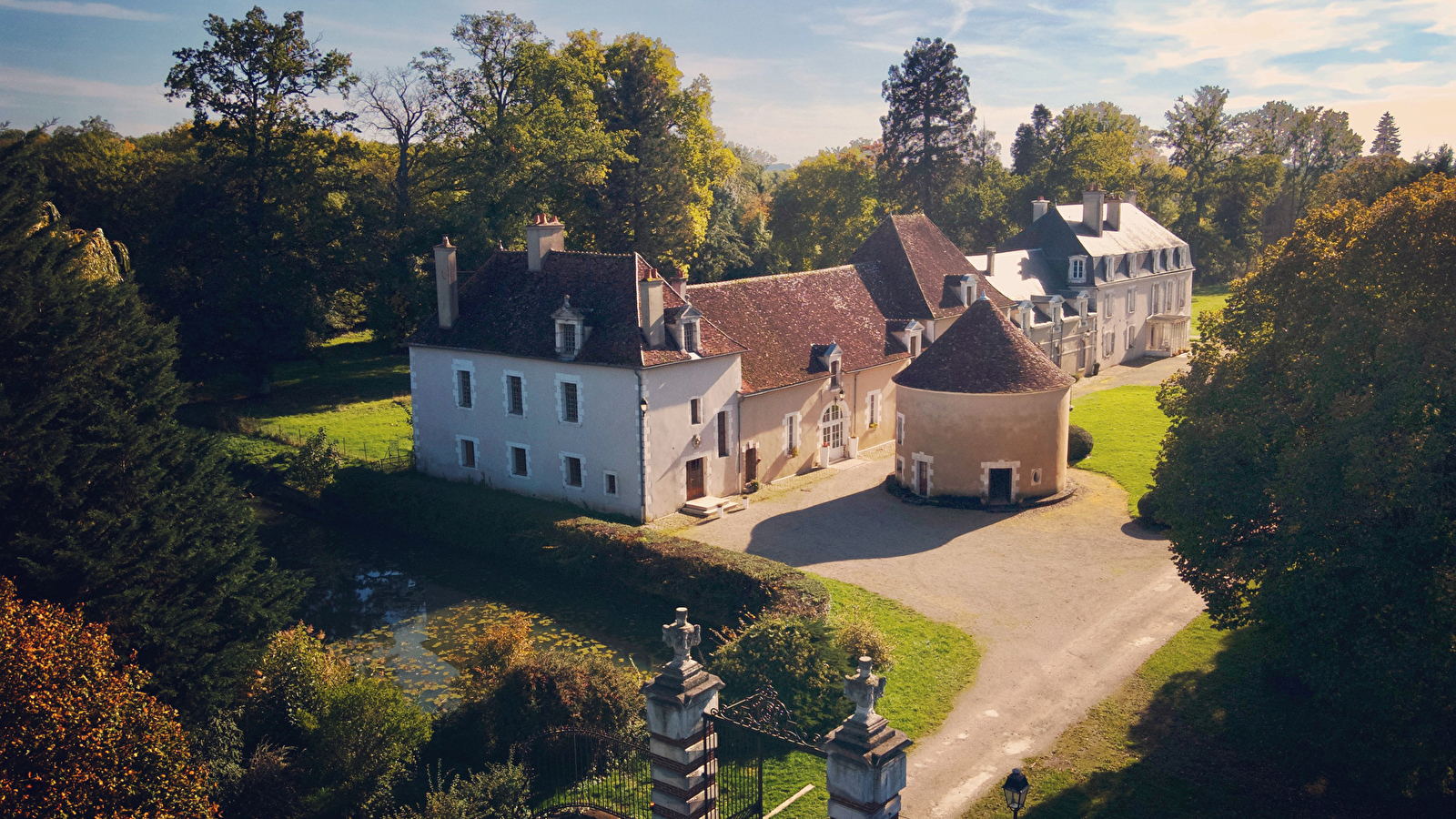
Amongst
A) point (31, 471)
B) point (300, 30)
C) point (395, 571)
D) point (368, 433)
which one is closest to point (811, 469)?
point (395, 571)

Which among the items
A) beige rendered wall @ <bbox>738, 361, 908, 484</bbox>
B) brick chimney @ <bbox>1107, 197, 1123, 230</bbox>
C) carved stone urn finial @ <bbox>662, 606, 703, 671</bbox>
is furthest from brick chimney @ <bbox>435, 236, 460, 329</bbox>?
brick chimney @ <bbox>1107, 197, 1123, 230</bbox>

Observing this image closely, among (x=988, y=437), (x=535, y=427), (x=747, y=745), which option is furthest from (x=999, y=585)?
(x=535, y=427)

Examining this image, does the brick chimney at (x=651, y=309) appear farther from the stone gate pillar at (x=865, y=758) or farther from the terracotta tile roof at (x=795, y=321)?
the stone gate pillar at (x=865, y=758)

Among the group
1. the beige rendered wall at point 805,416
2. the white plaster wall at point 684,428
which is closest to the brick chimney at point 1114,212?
the beige rendered wall at point 805,416

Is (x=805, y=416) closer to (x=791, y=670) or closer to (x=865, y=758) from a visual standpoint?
(x=791, y=670)

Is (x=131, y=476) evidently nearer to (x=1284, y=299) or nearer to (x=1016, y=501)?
(x=1284, y=299)

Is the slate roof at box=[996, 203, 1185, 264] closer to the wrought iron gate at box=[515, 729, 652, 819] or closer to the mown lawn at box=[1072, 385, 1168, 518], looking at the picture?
the mown lawn at box=[1072, 385, 1168, 518]
